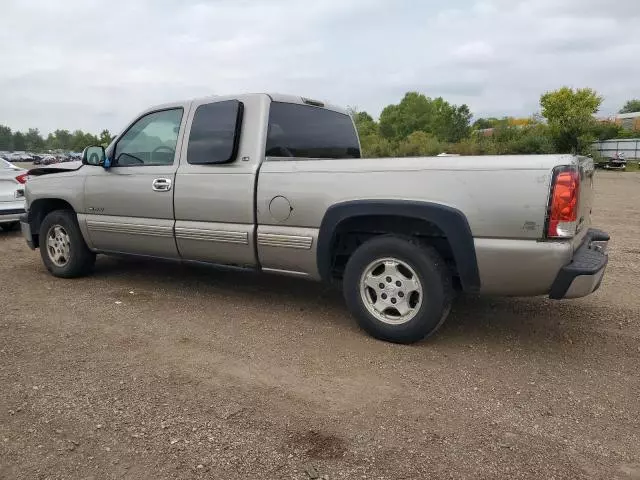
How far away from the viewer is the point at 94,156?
18.0 ft

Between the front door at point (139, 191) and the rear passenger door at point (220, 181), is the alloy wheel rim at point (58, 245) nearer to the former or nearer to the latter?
the front door at point (139, 191)

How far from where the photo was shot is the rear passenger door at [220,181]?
4492 millimetres

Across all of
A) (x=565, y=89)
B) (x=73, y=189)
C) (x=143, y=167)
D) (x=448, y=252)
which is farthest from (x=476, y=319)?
(x=565, y=89)

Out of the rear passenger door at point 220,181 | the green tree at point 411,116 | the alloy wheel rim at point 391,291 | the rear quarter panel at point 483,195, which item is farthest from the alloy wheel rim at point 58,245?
the green tree at point 411,116

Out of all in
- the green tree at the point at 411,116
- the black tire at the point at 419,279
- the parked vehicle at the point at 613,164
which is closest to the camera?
the black tire at the point at 419,279

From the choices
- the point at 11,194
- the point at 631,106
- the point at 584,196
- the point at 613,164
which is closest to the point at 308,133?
the point at 584,196

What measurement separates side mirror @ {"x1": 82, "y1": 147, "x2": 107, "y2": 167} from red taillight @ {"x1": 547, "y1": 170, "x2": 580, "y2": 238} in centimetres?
423

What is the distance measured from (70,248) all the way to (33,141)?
15546 cm

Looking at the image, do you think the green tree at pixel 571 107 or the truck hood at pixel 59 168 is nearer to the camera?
the truck hood at pixel 59 168

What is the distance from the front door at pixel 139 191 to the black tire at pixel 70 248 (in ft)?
0.85

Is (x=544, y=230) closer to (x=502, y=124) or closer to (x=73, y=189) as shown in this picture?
(x=73, y=189)

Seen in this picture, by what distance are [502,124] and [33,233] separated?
180ft

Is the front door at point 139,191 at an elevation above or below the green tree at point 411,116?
→ below

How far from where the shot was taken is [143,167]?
17.0 feet
